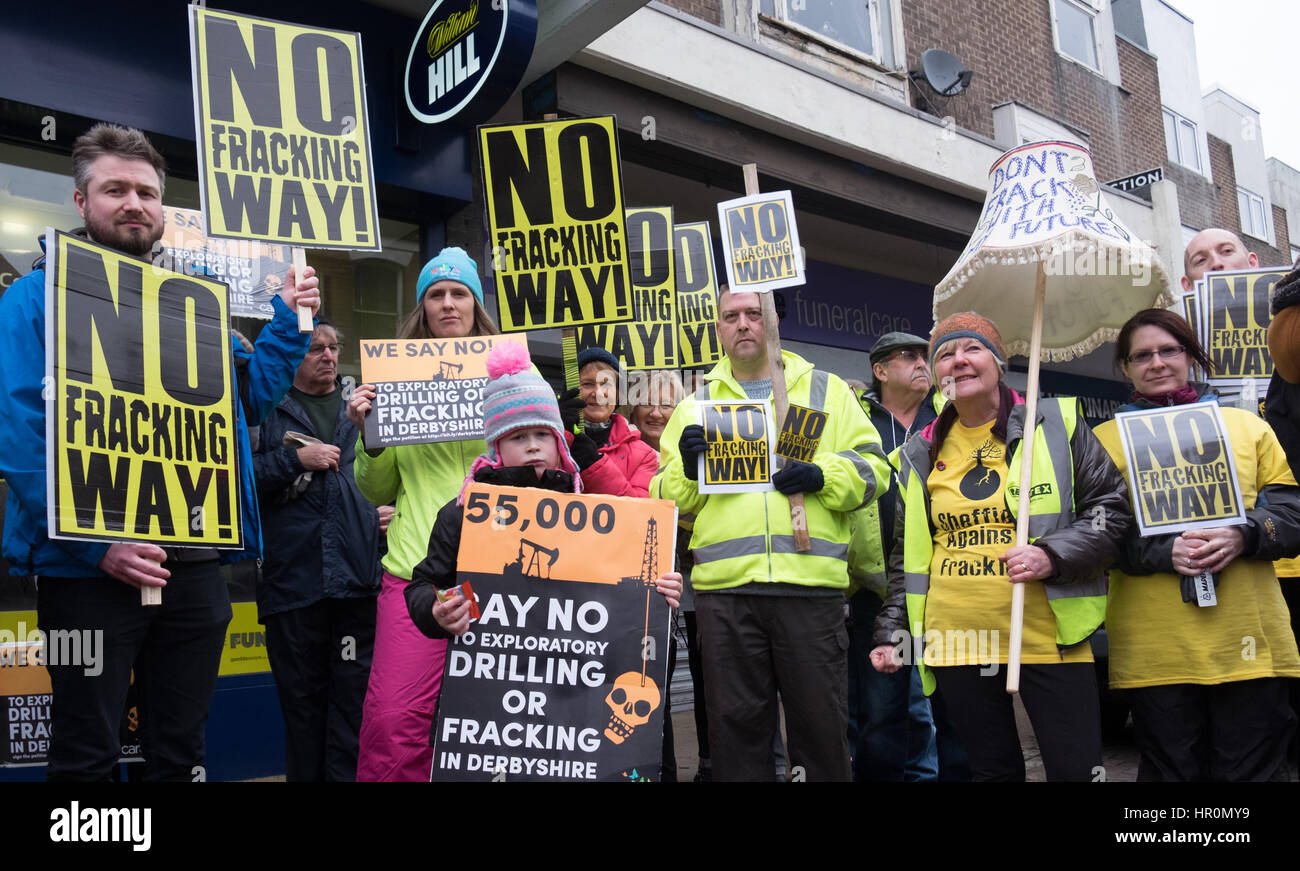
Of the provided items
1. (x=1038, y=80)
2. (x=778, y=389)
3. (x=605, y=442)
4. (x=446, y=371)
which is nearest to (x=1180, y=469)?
(x=778, y=389)

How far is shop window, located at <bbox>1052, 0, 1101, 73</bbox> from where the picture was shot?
43.2 feet

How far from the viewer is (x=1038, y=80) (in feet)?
40.9

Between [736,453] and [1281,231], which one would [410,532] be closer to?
[736,453]

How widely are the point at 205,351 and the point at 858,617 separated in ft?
9.82

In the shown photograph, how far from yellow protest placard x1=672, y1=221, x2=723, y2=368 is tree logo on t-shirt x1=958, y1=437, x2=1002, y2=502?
259cm

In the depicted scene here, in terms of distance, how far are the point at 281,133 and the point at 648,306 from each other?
2.57 metres

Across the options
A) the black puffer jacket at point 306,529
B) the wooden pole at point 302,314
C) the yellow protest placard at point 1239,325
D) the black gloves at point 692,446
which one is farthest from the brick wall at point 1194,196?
the wooden pole at point 302,314

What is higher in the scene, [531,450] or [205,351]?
[205,351]

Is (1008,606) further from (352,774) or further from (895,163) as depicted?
(895,163)

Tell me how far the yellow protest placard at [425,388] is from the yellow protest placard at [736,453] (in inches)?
33.0

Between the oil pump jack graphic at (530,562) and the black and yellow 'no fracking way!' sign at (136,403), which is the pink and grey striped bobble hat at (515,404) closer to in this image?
the oil pump jack graphic at (530,562)

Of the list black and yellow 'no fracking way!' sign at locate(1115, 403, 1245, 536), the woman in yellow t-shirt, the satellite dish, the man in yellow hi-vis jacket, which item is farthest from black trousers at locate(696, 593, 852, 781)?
the satellite dish
